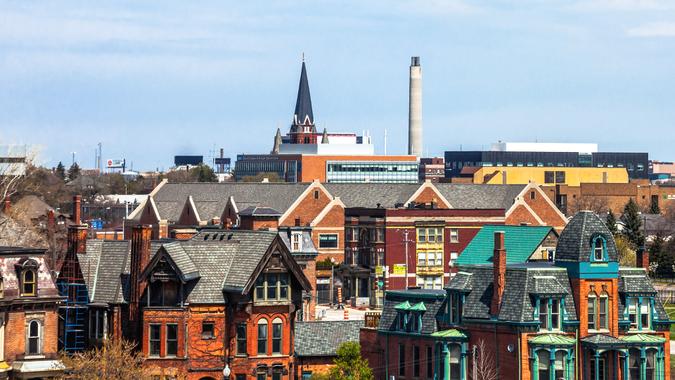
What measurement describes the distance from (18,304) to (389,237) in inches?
2621

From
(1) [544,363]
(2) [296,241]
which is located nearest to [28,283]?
(1) [544,363]

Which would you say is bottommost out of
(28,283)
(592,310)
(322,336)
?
(322,336)

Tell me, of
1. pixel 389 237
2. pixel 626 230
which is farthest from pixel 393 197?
pixel 626 230

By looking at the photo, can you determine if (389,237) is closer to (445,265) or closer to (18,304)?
(445,265)

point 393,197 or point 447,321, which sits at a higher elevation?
point 393,197

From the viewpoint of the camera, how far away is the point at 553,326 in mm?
67375

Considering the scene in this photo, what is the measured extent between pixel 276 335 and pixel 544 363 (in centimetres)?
1122

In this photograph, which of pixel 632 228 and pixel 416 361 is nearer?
pixel 416 361

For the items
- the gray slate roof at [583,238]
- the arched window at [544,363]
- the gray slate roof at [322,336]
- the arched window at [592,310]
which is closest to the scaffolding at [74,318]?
the gray slate roof at [322,336]

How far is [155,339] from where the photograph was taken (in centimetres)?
6825

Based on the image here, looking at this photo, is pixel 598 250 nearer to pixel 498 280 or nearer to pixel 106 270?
pixel 498 280

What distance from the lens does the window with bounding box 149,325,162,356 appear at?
68.2 metres

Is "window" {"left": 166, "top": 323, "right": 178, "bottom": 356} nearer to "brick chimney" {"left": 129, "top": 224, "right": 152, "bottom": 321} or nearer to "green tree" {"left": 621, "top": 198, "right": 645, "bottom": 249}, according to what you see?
"brick chimney" {"left": 129, "top": 224, "right": 152, "bottom": 321}

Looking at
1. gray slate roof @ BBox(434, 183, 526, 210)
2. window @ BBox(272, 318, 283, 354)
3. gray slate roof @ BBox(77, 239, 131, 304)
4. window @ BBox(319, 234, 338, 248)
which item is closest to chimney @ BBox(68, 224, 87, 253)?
gray slate roof @ BBox(77, 239, 131, 304)
